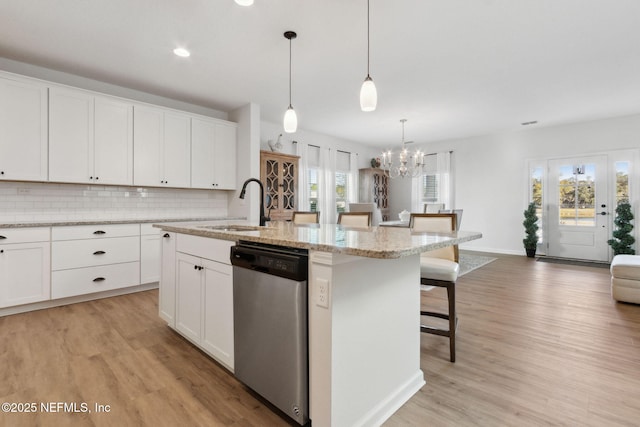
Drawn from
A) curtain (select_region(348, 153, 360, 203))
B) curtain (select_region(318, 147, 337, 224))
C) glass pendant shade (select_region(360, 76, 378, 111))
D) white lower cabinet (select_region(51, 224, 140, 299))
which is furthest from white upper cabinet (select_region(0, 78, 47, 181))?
curtain (select_region(348, 153, 360, 203))

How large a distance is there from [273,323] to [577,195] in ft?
22.5

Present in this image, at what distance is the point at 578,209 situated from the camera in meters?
5.94

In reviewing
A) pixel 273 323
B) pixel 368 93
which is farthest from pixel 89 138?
pixel 273 323

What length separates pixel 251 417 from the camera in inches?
60.9

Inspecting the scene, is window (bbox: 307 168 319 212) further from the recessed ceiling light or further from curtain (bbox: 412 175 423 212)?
the recessed ceiling light

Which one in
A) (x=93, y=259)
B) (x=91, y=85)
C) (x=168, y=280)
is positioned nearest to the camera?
(x=168, y=280)

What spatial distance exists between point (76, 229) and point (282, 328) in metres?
3.14

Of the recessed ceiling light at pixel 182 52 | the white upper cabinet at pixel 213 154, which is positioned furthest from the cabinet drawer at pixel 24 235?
the recessed ceiling light at pixel 182 52

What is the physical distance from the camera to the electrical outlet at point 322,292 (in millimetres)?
1289

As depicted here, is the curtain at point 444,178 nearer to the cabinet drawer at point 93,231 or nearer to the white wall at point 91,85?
the white wall at point 91,85

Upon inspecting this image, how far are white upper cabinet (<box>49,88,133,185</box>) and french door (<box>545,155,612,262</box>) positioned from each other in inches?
292

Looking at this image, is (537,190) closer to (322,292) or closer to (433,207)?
(433,207)

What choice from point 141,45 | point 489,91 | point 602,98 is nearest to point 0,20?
point 141,45

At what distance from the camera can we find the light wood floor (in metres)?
1.55
